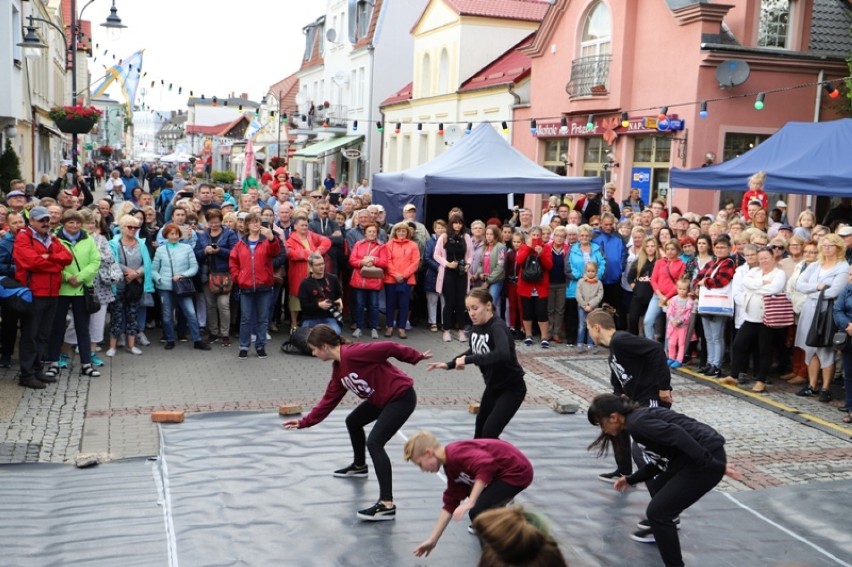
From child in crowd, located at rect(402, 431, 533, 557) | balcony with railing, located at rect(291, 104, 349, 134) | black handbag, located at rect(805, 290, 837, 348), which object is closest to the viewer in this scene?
child in crowd, located at rect(402, 431, 533, 557)

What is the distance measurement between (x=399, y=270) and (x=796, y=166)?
20.3 feet

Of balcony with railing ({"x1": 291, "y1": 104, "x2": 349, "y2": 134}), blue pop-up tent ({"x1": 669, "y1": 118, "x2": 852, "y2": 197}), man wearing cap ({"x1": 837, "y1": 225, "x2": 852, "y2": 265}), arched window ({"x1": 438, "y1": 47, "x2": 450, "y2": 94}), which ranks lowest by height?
man wearing cap ({"x1": 837, "y1": 225, "x2": 852, "y2": 265})

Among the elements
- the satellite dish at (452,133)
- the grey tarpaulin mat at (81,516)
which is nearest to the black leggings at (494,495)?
the grey tarpaulin mat at (81,516)

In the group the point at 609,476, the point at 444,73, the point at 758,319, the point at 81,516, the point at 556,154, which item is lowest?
the point at 81,516

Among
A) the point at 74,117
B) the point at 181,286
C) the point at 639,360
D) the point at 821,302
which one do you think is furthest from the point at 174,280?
the point at 74,117

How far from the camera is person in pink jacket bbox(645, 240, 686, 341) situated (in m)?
12.5

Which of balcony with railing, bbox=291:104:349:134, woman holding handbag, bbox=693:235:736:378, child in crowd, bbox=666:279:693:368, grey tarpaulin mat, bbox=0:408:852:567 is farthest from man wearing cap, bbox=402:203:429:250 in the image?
balcony with railing, bbox=291:104:349:134

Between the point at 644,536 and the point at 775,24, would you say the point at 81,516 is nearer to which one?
the point at 644,536

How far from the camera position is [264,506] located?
688 centimetres

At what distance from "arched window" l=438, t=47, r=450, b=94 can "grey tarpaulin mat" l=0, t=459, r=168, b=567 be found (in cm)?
2922

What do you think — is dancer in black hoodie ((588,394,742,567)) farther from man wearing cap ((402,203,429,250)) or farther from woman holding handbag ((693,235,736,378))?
man wearing cap ((402,203,429,250))

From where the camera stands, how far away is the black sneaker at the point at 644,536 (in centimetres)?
645

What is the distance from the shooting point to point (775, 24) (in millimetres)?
21469

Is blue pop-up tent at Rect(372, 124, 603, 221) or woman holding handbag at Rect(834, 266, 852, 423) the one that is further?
blue pop-up tent at Rect(372, 124, 603, 221)
